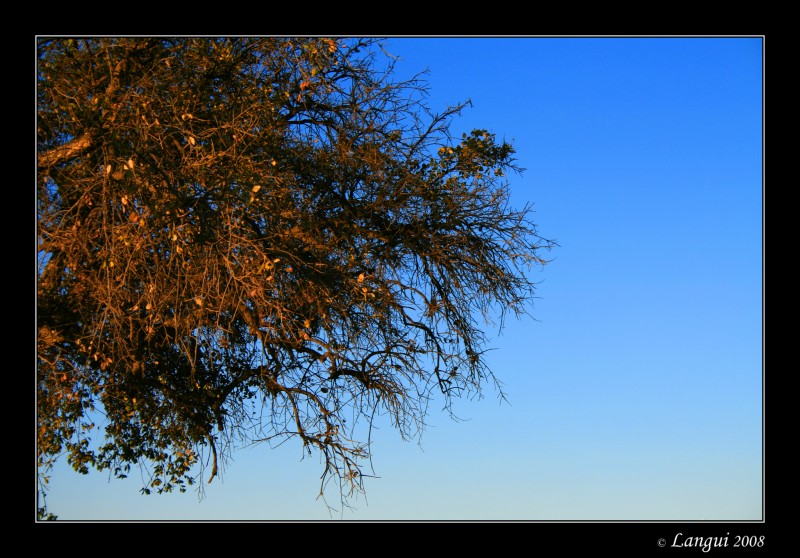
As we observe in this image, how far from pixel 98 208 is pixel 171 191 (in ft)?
3.11

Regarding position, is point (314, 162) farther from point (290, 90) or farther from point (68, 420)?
point (68, 420)

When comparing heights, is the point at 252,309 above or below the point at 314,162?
below

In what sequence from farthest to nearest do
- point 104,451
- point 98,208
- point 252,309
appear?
1. point 104,451
2. point 252,309
3. point 98,208

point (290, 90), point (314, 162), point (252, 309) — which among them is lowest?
point (252, 309)

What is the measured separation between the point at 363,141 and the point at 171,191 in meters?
2.81

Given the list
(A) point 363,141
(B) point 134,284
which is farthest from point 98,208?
(A) point 363,141

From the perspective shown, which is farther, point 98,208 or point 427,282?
point 427,282

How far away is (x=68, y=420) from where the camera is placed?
348 inches

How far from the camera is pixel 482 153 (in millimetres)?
9680

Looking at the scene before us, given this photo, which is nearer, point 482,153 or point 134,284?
point 134,284
